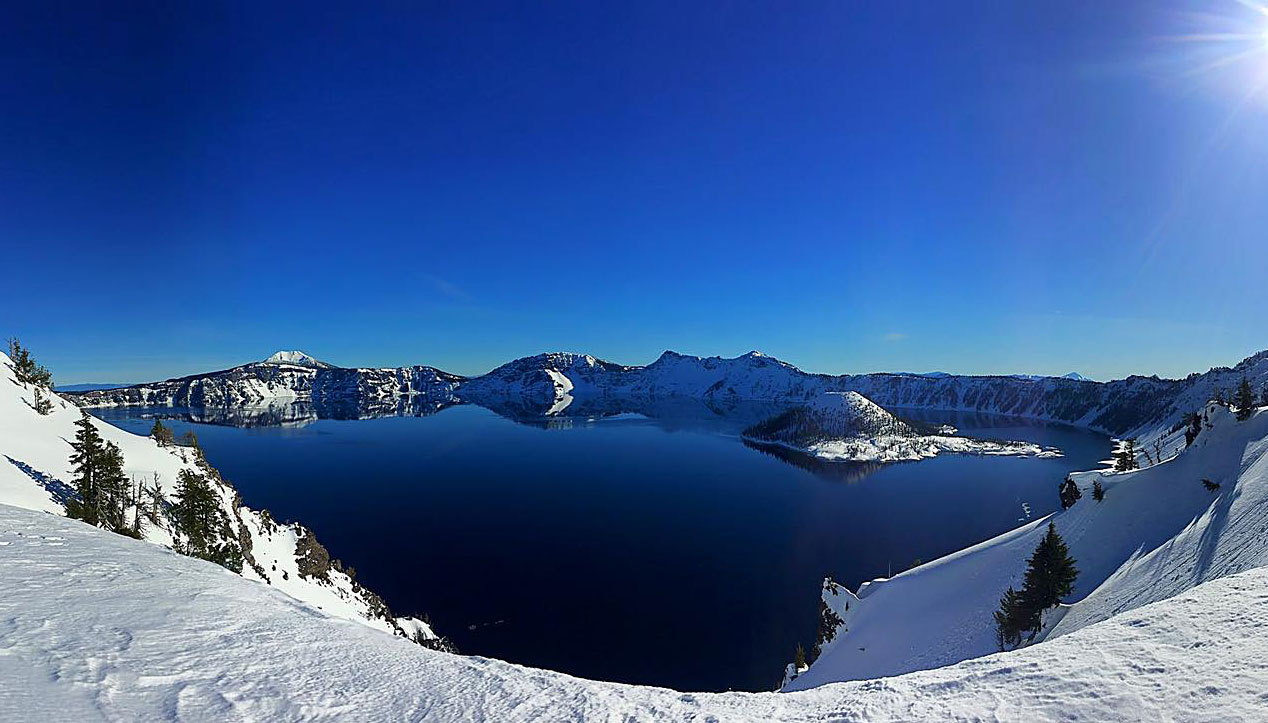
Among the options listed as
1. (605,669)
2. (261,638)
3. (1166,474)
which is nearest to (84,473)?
(261,638)

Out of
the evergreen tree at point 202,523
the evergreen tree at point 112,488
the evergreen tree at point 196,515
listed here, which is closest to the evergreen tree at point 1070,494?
the evergreen tree at point 202,523

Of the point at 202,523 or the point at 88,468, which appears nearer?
the point at 88,468

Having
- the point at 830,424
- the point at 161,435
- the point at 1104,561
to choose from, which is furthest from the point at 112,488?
the point at 830,424

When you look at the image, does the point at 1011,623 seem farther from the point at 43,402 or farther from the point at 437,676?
the point at 43,402

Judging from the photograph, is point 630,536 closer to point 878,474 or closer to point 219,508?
point 219,508

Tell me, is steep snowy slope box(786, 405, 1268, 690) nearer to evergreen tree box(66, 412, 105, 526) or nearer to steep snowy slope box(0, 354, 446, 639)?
steep snowy slope box(0, 354, 446, 639)

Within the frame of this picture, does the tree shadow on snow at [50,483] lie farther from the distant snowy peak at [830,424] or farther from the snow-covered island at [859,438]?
the distant snowy peak at [830,424]

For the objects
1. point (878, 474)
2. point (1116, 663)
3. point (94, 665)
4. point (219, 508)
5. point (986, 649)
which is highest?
point (94, 665)
